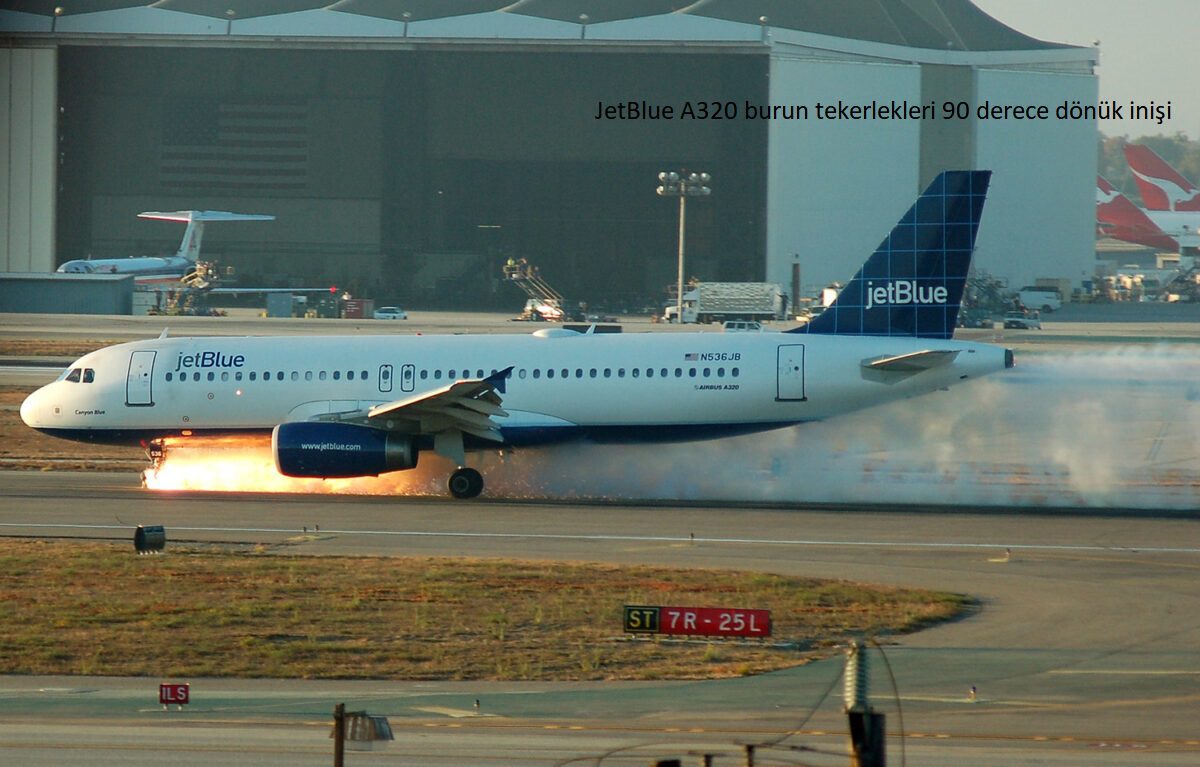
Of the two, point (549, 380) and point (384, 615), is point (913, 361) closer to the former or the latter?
point (549, 380)

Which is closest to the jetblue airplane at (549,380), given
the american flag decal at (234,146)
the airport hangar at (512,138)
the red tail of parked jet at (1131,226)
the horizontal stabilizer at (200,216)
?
the airport hangar at (512,138)

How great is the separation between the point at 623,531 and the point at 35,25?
79168 mm

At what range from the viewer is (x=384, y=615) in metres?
17.7

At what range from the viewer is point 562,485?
3044cm

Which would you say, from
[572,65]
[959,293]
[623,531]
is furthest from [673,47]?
[623,531]

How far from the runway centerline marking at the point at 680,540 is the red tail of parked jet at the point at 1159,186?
124m

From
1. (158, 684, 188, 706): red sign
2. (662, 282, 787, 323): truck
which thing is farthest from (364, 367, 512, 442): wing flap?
(662, 282, 787, 323): truck

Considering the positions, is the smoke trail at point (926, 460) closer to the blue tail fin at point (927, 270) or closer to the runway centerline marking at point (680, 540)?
the blue tail fin at point (927, 270)

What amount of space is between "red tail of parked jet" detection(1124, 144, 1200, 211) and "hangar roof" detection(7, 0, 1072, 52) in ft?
158

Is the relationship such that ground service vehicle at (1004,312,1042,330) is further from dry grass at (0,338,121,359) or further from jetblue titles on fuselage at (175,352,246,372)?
jetblue titles on fuselage at (175,352,246,372)

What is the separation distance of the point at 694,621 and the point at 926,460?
18898 mm

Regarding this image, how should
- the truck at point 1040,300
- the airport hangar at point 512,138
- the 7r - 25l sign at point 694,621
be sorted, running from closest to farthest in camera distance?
1. the 7r - 25l sign at point 694,621
2. the truck at point 1040,300
3. the airport hangar at point 512,138

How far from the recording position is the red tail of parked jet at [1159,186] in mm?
137250

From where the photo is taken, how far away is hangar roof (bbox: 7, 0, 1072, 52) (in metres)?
90.7
